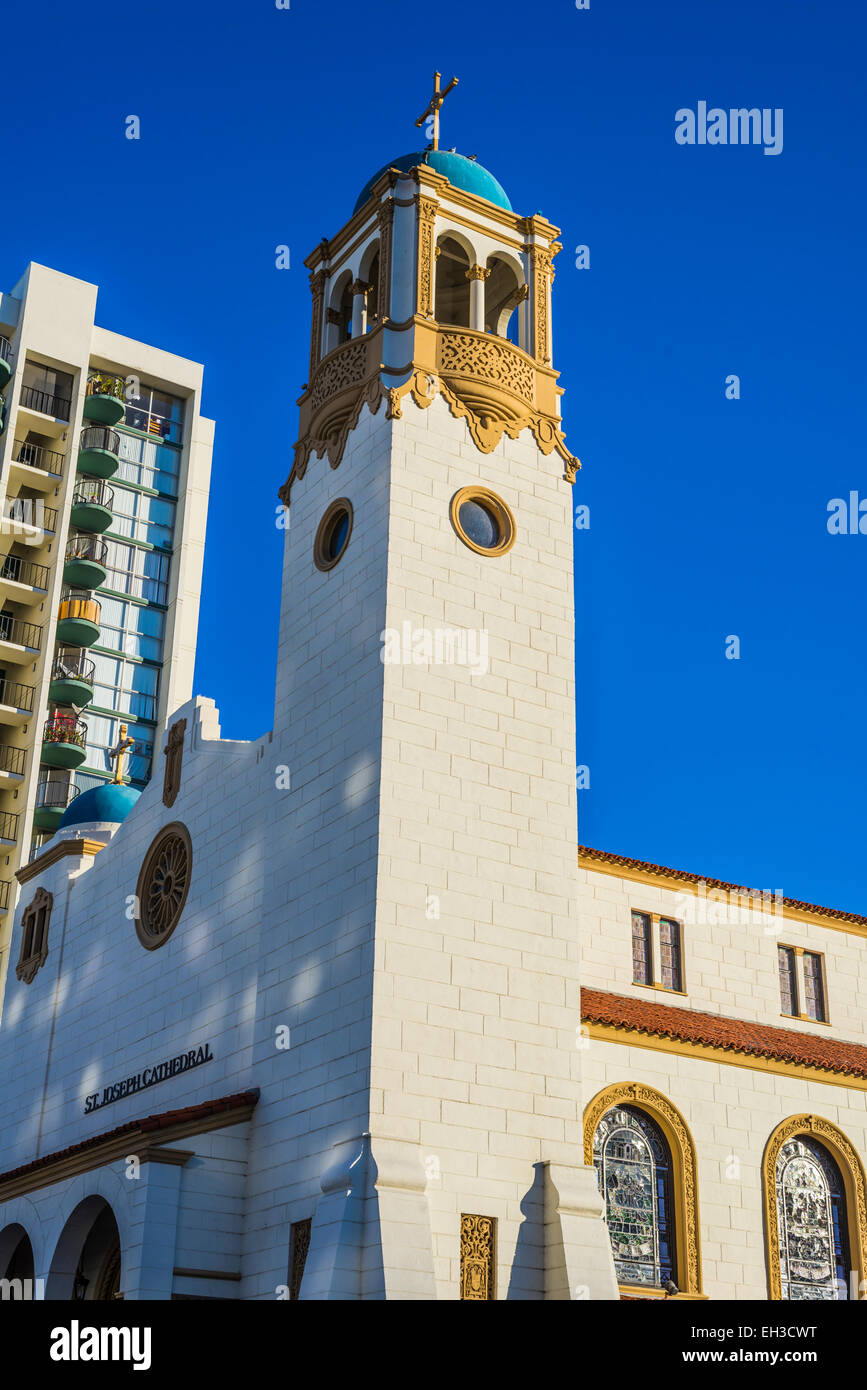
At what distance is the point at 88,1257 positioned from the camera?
2456 cm

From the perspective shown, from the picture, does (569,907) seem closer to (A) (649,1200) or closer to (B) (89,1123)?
(A) (649,1200)

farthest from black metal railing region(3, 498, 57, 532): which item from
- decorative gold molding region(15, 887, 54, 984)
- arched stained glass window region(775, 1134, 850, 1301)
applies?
arched stained glass window region(775, 1134, 850, 1301)

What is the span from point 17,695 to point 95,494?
9.42 meters

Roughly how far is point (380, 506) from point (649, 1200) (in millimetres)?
11220

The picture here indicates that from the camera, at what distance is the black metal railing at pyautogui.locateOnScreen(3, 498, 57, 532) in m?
56.1

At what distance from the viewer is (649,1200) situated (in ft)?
73.7

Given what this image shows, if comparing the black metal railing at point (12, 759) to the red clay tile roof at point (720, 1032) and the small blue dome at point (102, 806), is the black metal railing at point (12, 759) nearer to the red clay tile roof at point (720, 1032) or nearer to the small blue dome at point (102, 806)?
the small blue dome at point (102, 806)

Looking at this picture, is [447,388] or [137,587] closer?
[447,388]

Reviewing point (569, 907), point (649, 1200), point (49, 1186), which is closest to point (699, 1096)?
point (649, 1200)

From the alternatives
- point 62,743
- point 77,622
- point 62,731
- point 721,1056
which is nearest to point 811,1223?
point 721,1056

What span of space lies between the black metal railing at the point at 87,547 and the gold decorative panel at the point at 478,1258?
137 ft

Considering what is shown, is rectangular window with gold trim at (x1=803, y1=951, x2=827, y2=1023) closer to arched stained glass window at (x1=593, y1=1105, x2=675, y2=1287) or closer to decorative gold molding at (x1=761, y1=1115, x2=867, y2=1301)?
decorative gold molding at (x1=761, y1=1115, x2=867, y2=1301)

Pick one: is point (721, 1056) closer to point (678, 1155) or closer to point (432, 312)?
point (678, 1155)
